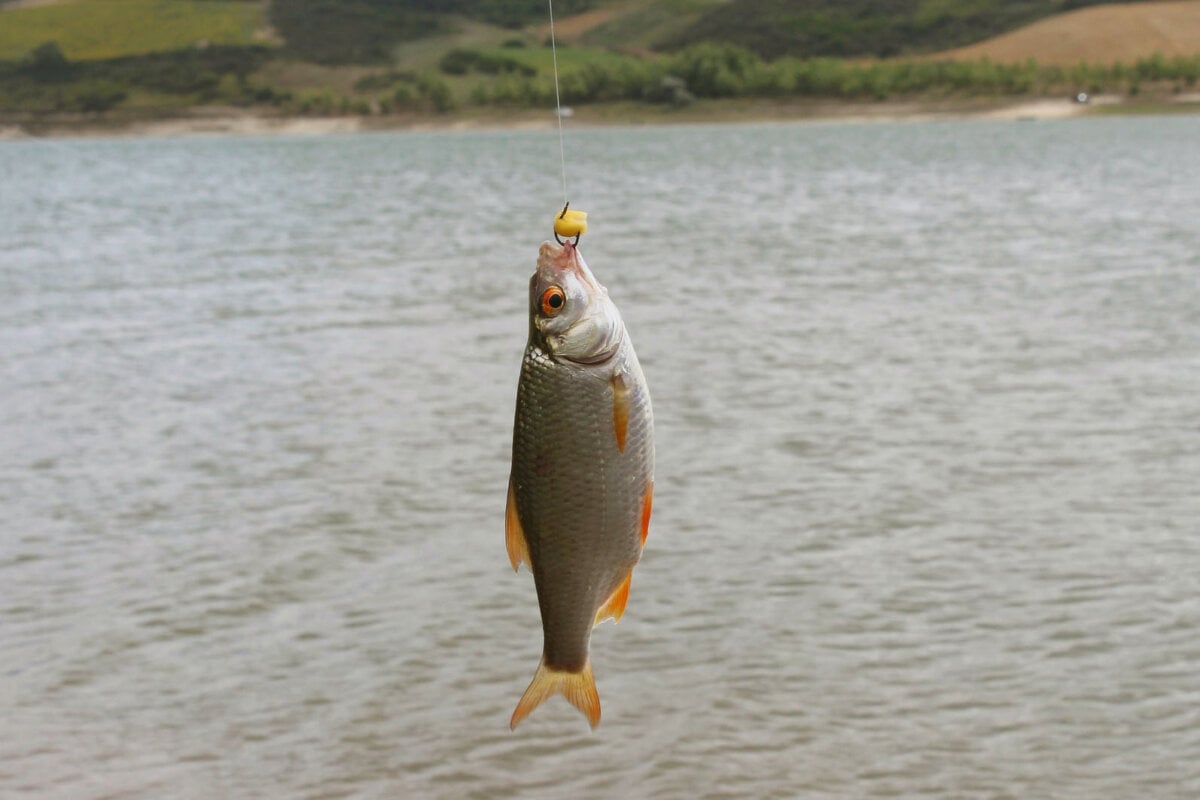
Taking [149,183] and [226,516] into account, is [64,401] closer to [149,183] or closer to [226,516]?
[226,516]

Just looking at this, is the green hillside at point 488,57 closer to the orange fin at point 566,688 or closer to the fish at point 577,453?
the orange fin at point 566,688

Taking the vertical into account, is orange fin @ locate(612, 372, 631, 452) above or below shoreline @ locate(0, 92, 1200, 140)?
below

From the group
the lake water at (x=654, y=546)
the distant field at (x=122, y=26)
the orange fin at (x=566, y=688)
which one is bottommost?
the lake water at (x=654, y=546)

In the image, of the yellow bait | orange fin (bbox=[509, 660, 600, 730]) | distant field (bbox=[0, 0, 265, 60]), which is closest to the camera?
the yellow bait

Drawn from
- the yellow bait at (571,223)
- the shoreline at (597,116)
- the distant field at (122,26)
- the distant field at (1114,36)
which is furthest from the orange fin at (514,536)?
the distant field at (122,26)

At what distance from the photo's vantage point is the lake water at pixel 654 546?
764 cm

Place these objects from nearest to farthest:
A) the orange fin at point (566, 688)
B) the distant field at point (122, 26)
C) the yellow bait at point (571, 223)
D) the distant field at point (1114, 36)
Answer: the yellow bait at point (571, 223)
the orange fin at point (566, 688)
the distant field at point (1114, 36)
the distant field at point (122, 26)

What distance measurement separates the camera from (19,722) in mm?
8016

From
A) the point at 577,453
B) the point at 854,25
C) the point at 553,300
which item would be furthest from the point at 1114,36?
the point at 553,300

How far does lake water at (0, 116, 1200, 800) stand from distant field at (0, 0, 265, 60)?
157895mm

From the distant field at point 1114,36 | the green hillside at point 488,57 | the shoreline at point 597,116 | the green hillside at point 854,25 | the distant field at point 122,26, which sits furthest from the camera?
the green hillside at point 854,25

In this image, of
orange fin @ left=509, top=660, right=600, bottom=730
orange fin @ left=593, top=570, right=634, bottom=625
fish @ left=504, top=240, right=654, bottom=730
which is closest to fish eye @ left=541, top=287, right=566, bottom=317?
fish @ left=504, top=240, right=654, bottom=730

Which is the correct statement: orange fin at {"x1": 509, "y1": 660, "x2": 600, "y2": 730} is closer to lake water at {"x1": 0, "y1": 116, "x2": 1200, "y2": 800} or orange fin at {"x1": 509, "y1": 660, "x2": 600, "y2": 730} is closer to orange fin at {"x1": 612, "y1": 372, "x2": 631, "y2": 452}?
orange fin at {"x1": 612, "y1": 372, "x2": 631, "y2": 452}

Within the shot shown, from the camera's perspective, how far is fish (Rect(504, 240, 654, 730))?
3.52 meters
